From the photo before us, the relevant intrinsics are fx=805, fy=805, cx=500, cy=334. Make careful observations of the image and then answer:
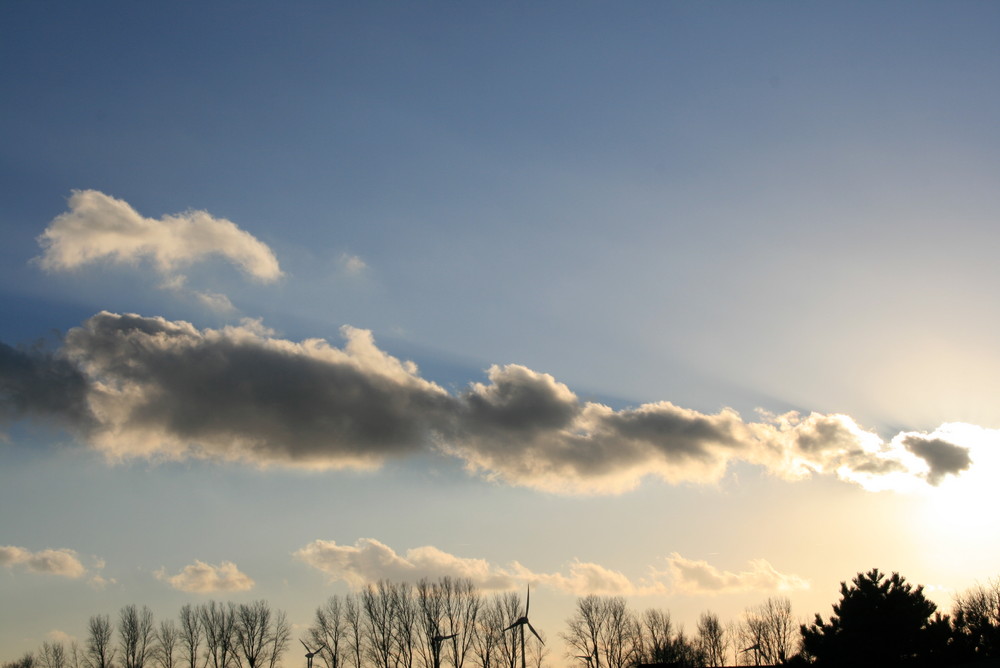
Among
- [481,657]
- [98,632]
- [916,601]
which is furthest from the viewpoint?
[98,632]

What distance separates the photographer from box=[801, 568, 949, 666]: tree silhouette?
3231 inches

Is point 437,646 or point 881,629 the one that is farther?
point 437,646

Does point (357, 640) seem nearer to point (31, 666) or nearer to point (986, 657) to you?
point (31, 666)

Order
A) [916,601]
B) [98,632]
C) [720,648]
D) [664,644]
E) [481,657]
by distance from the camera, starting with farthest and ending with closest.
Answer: [720,648]
[664,644]
[98,632]
[481,657]
[916,601]

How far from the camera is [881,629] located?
273 ft

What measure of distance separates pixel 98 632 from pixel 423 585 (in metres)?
59.2

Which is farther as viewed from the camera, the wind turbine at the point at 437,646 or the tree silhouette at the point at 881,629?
the wind turbine at the point at 437,646

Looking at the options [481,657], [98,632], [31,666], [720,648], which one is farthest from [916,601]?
[31,666]

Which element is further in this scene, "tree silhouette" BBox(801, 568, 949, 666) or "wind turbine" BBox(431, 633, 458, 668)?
"wind turbine" BBox(431, 633, 458, 668)

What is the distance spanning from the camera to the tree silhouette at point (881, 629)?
3231 inches

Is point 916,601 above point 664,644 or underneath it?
above

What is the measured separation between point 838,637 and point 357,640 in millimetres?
78465

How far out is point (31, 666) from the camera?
16162 cm

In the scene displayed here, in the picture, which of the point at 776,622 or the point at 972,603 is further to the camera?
the point at 776,622
